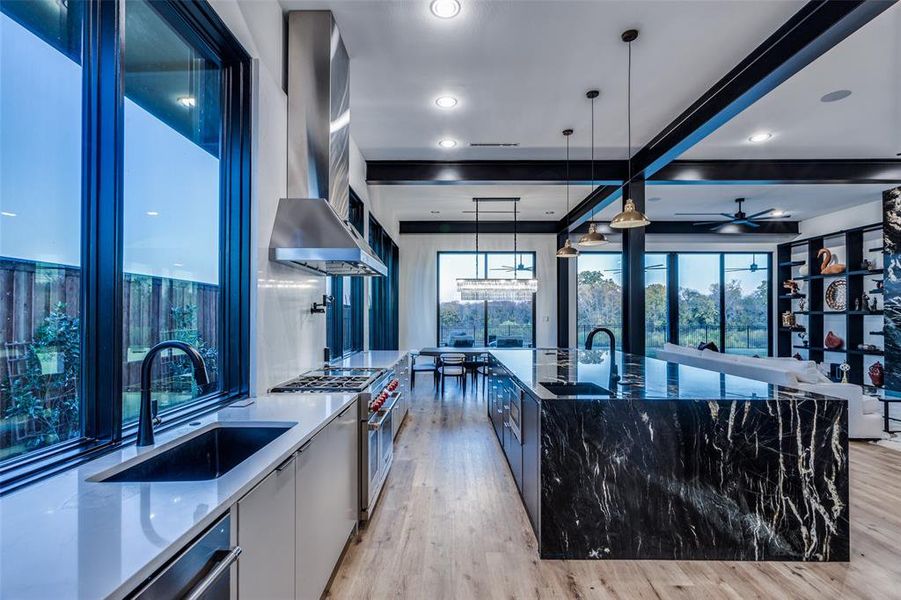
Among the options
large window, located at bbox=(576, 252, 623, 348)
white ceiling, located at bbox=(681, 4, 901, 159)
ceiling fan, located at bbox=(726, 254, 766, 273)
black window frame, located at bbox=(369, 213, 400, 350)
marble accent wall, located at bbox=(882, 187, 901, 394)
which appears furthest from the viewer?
large window, located at bbox=(576, 252, 623, 348)

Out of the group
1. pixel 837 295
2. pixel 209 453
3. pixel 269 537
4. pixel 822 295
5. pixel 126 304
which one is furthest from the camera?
pixel 822 295

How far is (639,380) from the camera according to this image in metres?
2.81

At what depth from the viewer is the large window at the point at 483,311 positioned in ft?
30.5

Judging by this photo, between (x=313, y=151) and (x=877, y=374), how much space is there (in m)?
8.55

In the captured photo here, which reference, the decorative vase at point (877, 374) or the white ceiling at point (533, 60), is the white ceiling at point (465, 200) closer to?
the white ceiling at point (533, 60)

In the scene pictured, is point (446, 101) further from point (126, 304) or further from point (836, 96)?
point (836, 96)

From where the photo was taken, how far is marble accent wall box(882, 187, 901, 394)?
584 centimetres

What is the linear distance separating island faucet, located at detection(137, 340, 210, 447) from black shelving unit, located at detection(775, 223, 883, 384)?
29.5 feet

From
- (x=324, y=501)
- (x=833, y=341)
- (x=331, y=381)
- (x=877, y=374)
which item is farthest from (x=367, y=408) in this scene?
(x=833, y=341)

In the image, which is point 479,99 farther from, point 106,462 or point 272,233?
point 106,462

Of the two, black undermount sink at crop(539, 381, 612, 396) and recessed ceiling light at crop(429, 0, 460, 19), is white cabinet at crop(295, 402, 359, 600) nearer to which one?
black undermount sink at crop(539, 381, 612, 396)

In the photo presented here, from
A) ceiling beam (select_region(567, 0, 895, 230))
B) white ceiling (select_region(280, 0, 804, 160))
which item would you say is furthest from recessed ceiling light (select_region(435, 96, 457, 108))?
ceiling beam (select_region(567, 0, 895, 230))

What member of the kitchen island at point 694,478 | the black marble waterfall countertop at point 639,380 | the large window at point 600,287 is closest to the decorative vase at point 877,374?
the large window at point 600,287

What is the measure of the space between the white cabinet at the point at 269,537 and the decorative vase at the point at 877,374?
8480mm
